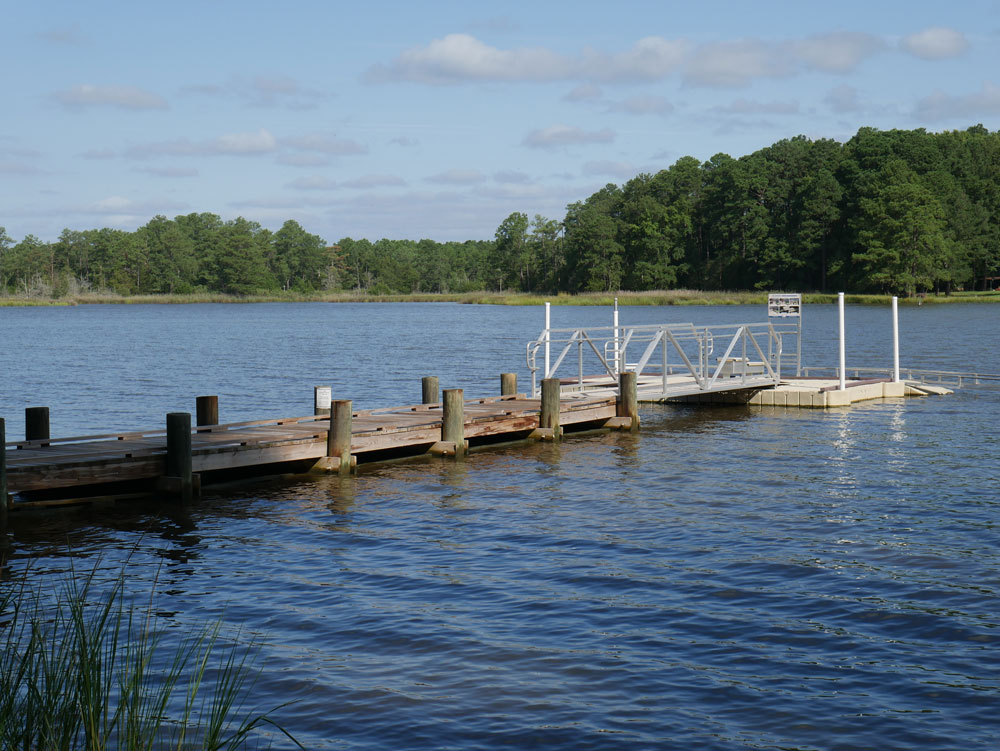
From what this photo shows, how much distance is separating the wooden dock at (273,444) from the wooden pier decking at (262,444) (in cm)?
2

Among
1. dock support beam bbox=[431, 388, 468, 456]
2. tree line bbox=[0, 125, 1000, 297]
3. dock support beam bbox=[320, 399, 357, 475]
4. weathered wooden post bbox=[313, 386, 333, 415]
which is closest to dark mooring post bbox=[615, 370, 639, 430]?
dock support beam bbox=[431, 388, 468, 456]

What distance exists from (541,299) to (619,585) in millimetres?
115727

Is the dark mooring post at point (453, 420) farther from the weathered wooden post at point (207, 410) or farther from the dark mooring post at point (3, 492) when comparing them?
the dark mooring post at point (3, 492)

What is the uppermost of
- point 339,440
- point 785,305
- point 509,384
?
point 785,305

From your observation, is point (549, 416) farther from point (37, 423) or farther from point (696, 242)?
point (696, 242)

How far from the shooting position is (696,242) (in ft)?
457

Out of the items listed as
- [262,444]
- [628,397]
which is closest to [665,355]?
[628,397]

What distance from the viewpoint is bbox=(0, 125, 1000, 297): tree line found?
108250mm

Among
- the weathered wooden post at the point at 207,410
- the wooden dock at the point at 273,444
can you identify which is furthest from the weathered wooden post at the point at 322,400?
the weathered wooden post at the point at 207,410

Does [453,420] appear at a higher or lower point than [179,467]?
higher

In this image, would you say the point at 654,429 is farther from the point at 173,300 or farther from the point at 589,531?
the point at 173,300

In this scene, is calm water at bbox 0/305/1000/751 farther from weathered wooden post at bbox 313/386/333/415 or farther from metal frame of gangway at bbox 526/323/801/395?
weathered wooden post at bbox 313/386/333/415

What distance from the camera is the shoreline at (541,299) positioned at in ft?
354

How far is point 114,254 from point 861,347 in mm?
141056
